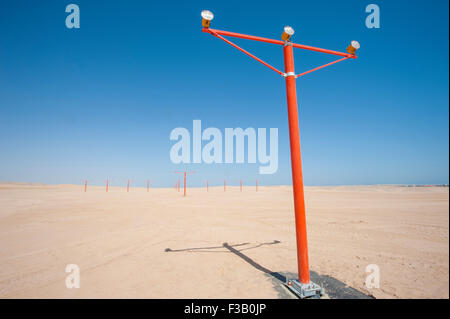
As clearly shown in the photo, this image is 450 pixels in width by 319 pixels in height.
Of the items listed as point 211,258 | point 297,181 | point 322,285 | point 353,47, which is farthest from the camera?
point 211,258

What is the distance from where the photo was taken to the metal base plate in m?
4.20

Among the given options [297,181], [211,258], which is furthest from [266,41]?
[211,258]

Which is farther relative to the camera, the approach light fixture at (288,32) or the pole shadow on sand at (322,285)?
the approach light fixture at (288,32)

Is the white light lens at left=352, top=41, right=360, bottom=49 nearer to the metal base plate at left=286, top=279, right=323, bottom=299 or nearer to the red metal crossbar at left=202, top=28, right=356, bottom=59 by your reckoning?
the red metal crossbar at left=202, top=28, right=356, bottom=59

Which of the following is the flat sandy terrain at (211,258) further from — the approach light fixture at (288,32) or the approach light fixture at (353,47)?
the approach light fixture at (288,32)

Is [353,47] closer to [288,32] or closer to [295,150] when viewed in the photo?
[288,32]

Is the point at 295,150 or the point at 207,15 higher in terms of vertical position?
the point at 207,15

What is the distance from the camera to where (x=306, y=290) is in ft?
13.8

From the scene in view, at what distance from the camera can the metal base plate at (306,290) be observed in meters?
4.20

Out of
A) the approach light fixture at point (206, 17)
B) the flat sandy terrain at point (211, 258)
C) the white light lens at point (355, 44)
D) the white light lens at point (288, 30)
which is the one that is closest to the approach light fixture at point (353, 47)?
the white light lens at point (355, 44)
